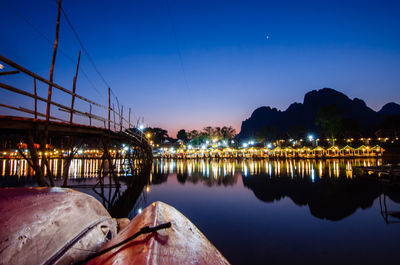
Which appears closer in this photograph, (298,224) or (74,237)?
(74,237)

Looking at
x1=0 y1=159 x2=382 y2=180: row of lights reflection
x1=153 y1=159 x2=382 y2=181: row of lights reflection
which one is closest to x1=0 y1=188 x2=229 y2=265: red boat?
x1=0 y1=159 x2=382 y2=180: row of lights reflection

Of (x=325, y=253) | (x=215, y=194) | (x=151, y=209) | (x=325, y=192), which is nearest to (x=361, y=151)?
(x=325, y=192)

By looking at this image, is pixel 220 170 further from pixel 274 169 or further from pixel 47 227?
pixel 47 227

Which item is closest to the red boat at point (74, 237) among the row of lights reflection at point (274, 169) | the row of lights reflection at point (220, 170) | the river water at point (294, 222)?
the river water at point (294, 222)

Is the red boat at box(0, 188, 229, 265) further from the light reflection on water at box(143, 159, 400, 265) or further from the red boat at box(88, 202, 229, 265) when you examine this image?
the light reflection on water at box(143, 159, 400, 265)

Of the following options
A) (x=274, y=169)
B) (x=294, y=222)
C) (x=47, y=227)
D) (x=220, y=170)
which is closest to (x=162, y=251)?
(x=47, y=227)

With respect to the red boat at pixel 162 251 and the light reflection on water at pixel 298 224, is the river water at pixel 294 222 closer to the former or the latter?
the light reflection on water at pixel 298 224

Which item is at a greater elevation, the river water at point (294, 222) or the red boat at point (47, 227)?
the red boat at point (47, 227)

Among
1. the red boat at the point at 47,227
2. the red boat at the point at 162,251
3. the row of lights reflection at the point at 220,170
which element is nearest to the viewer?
the red boat at the point at 162,251

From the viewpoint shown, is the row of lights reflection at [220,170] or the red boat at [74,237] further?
the row of lights reflection at [220,170]

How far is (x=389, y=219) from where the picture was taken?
693 centimetres

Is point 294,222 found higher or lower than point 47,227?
lower

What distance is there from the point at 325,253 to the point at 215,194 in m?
7.00

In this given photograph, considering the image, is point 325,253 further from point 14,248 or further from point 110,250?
point 14,248
